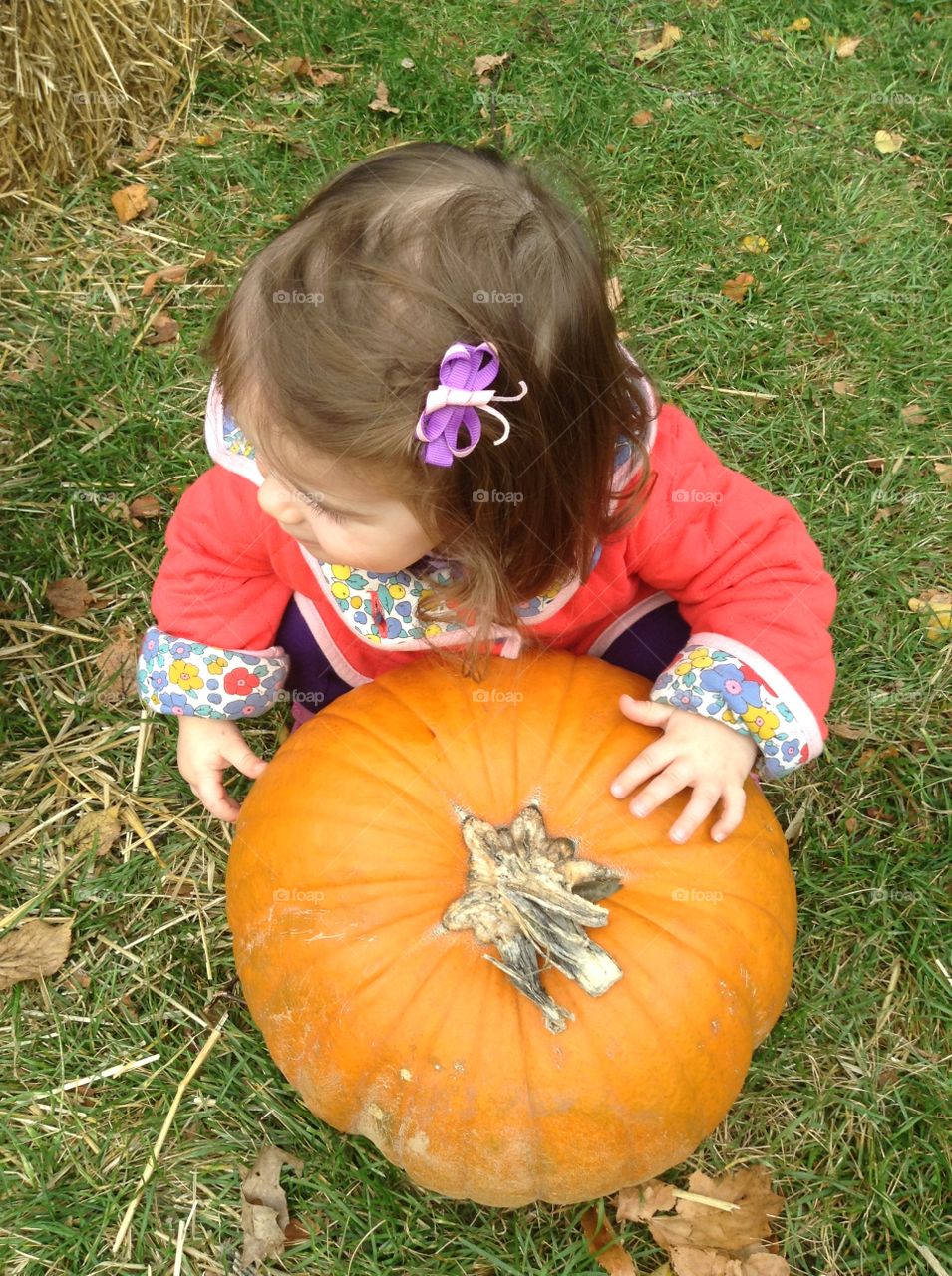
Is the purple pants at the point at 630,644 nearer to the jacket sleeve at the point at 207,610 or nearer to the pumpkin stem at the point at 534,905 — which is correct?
the jacket sleeve at the point at 207,610

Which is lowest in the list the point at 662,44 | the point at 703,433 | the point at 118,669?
the point at 118,669

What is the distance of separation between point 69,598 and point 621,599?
1.59 m

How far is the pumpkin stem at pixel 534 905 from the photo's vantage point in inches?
66.3

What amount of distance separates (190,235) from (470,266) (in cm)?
252

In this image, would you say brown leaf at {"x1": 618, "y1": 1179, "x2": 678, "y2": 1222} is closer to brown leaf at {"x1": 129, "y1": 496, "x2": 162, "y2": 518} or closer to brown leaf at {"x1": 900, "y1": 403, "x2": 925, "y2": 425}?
brown leaf at {"x1": 129, "y1": 496, "x2": 162, "y2": 518}

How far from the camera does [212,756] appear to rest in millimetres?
2338

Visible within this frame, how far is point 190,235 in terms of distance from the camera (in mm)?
3645

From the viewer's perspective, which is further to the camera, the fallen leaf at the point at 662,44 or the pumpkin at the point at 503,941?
the fallen leaf at the point at 662,44

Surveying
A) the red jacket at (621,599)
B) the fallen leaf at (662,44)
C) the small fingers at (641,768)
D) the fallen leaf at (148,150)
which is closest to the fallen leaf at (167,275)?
the fallen leaf at (148,150)

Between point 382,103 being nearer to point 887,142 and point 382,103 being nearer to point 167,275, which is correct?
point 167,275

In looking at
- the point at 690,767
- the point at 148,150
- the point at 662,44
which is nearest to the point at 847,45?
the point at 662,44

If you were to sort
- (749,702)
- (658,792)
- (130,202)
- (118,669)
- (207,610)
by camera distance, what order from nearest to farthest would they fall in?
(658,792) → (749,702) → (207,610) → (118,669) → (130,202)

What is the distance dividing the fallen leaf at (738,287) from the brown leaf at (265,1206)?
2.86 metres

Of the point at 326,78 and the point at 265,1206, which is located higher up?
the point at 326,78
